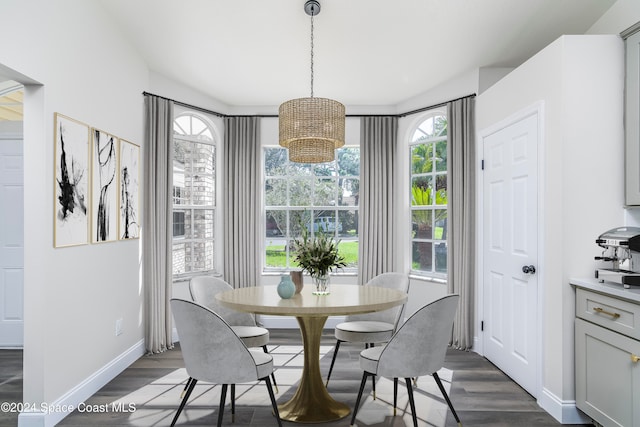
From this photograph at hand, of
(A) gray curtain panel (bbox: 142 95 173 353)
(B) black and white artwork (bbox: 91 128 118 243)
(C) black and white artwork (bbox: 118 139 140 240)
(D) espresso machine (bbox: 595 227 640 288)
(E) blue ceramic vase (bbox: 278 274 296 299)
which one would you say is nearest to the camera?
(D) espresso machine (bbox: 595 227 640 288)

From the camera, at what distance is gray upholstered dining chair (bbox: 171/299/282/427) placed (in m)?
2.28

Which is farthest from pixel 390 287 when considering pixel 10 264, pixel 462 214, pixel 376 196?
pixel 10 264

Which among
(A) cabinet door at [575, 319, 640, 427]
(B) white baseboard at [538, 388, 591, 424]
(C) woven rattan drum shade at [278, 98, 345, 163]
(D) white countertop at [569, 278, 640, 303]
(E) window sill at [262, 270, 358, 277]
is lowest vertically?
(B) white baseboard at [538, 388, 591, 424]

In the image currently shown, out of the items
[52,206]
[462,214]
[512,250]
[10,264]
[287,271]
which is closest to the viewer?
[52,206]

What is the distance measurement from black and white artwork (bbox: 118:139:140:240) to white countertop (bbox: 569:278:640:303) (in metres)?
3.49

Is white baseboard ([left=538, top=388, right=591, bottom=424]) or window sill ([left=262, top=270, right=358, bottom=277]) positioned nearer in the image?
white baseboard ([left=538, top=388, right=591, bottom=424])

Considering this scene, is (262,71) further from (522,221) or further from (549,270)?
(549,270)

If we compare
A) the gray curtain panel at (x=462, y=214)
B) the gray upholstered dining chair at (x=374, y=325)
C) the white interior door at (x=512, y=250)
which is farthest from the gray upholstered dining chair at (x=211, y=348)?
the gray curtain panel at (x=462, y=214)

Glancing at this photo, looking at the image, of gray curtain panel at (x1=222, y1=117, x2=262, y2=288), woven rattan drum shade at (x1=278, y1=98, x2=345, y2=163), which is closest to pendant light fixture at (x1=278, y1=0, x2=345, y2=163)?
woven rattan drum shade at (x1=278, y1=98, x2=345, y2=163)

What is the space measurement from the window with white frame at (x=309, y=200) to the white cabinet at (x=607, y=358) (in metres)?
3.16

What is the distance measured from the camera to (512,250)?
349cm

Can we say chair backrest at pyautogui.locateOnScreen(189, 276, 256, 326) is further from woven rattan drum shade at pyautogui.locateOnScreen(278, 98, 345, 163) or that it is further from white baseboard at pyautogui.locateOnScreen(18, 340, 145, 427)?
woven rattan drum shade at pyautogui.locateOnScreen(278, 98, 345, 163)

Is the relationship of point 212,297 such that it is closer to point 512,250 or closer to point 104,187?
point 104,187

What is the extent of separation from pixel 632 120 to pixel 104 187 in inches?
149
